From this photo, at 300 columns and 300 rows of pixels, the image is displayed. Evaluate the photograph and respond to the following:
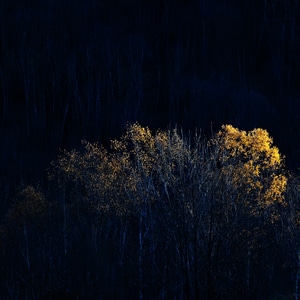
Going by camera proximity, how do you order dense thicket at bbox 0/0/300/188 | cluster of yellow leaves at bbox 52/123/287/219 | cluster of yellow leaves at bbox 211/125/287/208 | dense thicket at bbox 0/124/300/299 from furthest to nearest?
dense thicket at bbox 0/0/300/188
cluster of yellow leaves at bbox 211/125/287/208
cluster of yellow leaves at bbox 52/123/287/219
dense thicket at bbox 0/124/300/299

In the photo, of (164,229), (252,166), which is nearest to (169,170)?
(164,229)

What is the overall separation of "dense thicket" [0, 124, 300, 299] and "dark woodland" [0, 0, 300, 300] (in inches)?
3.6

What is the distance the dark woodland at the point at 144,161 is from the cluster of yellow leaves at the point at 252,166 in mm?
139

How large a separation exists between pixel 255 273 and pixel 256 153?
5.96 metres

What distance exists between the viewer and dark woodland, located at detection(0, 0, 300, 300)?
Answer: 24219 millimetres

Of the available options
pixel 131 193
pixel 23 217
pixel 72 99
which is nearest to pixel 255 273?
pixel 131 193

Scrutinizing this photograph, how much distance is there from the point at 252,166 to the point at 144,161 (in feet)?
18.1

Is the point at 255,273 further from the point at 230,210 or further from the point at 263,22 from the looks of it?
the point at 263,22

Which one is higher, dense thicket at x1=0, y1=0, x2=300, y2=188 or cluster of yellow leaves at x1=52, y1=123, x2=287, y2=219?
dense thicket at x1=0, y1=0, x2=300, y2=188

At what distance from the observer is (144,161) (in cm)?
2841

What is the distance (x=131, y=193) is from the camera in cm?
→ 2762

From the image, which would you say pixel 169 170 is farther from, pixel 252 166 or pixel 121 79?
pixel 121 79

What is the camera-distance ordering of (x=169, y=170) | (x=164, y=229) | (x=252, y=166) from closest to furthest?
(x=169, y=170), (x=164, y=229), (x=252, y=166)

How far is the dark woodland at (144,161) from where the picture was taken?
953 inches
